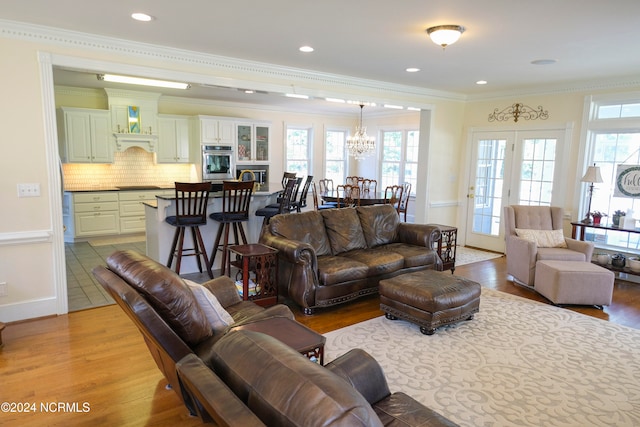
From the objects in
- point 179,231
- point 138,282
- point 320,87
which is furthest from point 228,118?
point 138,282

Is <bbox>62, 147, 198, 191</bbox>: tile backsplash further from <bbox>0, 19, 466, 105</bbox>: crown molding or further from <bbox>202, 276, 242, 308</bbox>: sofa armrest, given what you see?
<bbox>202, 276, 242, 308</bbox>: sofa armrest

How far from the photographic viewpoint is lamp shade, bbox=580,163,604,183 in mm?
5257

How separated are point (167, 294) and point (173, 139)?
631 cm

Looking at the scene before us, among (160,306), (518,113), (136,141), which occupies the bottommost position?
(160,306)

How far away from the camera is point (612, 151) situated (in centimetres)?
550

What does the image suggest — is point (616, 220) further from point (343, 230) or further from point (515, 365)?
point (343, 230)

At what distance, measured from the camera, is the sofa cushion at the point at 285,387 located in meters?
0.97

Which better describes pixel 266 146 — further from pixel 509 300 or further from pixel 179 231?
pixel 509 300

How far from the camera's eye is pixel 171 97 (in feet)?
25.2

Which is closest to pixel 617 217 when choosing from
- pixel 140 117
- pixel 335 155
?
pixel 335 155

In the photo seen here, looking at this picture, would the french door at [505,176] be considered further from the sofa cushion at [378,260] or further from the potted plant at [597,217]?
the sofa cushion at [378,260]

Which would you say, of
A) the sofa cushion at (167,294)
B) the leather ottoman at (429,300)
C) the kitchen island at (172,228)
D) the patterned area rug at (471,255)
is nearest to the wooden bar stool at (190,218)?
the kitchen island at (172,228)

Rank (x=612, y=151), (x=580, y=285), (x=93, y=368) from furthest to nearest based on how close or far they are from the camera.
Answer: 1. (x=612, y=151)
2. (x=580, y=285)
3. (x=93, y=368)

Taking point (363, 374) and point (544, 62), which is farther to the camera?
point (544, 62)
